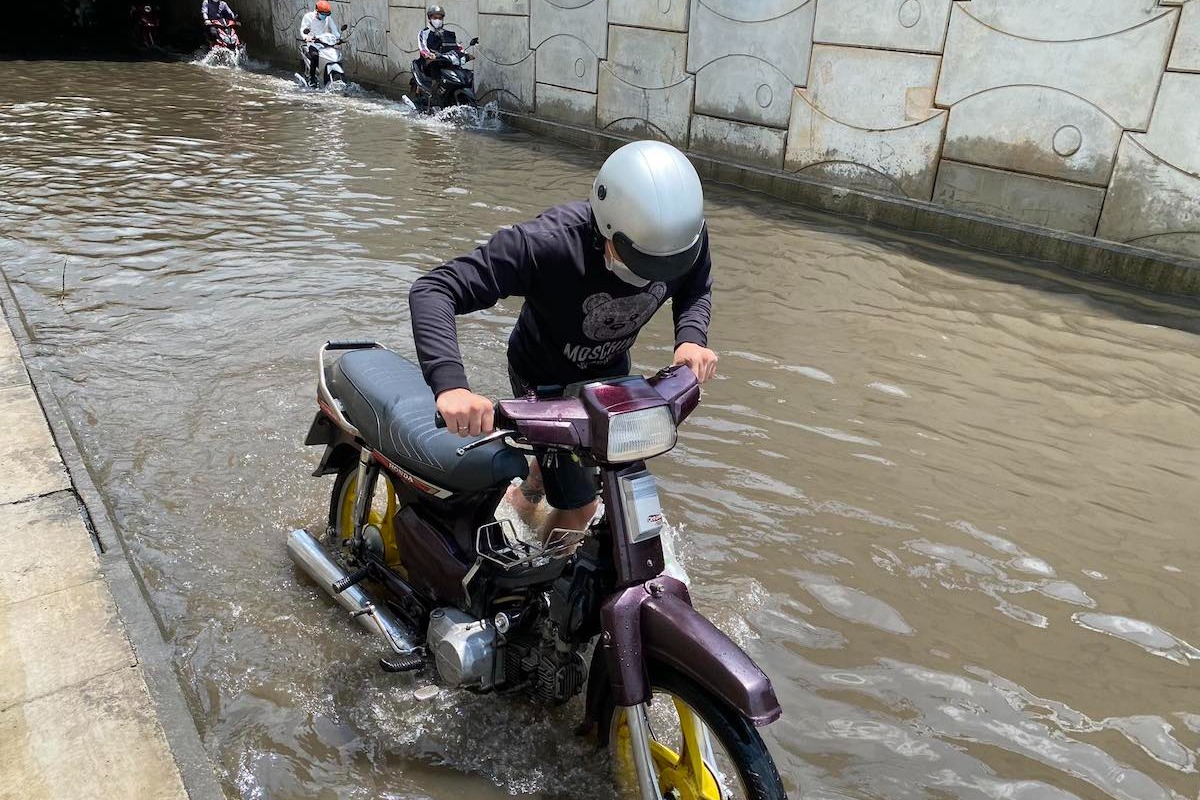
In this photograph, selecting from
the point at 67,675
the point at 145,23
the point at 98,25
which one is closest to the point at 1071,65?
the point at 67,675

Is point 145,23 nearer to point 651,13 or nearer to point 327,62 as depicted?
point 327,62

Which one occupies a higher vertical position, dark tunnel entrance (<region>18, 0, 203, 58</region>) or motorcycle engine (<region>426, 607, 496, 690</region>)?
dark tunnel entrance (<region>18, 0, 203, 58</region>)

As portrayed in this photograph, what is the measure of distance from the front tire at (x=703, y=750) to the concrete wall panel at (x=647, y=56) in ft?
33.9

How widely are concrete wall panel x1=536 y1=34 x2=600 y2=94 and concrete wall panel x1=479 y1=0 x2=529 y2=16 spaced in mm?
735

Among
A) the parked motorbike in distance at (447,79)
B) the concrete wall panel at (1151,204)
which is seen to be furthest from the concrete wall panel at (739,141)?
the parked motorbike in distance at (447,79)

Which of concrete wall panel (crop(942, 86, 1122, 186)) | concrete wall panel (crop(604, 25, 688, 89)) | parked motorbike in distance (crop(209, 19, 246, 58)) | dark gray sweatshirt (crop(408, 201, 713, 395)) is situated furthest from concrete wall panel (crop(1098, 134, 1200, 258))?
parked motorbike in distance (crop(209, 19, 246, 58))

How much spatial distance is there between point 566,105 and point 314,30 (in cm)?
731

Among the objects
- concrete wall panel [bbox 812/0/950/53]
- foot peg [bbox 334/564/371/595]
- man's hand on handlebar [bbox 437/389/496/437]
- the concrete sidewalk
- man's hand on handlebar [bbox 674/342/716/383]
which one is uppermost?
concrete wall panel [bbox 812/0/950/53]

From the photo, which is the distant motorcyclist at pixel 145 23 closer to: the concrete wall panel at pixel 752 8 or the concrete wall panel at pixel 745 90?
the concrete wall panel at pixel 752 8

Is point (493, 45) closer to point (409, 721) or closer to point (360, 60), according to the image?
point (360, 60)

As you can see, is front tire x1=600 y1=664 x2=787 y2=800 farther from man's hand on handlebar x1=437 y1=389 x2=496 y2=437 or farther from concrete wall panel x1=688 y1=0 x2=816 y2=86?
concrete wall panel x1=688 y1=0 x2=816 y2=86

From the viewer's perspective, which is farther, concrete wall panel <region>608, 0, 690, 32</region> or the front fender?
concrete wall panel <region>608, 0, 690, 32</region>

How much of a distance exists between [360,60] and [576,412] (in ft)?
60.7

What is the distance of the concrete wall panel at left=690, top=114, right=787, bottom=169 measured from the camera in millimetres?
10586
